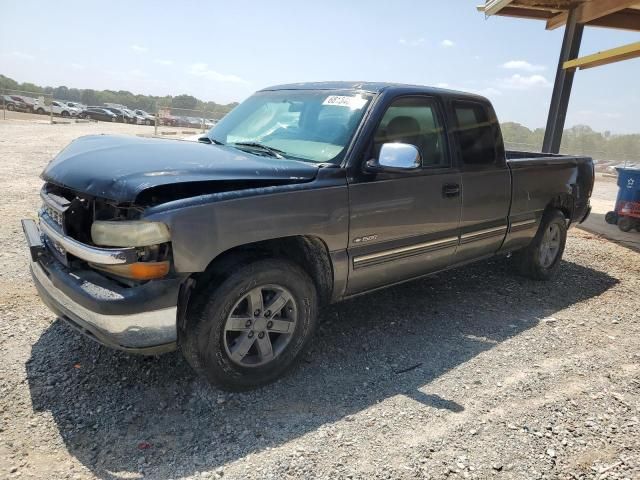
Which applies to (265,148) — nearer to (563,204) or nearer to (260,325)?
(260,325)

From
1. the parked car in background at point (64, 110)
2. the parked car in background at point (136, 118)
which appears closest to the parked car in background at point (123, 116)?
the parked car in background at point (136, 118)

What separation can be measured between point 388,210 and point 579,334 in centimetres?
222

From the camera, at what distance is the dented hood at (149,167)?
262 centimetres

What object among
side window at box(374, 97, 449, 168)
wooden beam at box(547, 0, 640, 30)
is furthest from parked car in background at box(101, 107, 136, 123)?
side window at box(374, 97, 449, 168)

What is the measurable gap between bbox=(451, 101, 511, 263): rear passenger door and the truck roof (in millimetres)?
120

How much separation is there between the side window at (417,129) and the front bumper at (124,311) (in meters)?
1.80

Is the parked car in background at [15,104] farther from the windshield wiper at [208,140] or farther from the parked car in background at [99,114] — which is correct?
the windshield wiper at [208,140]

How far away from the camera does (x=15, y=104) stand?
37531mm

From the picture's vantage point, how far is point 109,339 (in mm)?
2580

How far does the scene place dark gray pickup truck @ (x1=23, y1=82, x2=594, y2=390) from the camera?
2.59 meters

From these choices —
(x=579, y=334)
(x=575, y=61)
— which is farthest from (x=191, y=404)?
(x=575, y=61)

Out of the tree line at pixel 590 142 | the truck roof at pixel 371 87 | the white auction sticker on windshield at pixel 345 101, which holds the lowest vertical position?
the white auction sticker on windshield at pixel 345 101

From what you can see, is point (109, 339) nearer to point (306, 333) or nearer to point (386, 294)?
point (306, 333)

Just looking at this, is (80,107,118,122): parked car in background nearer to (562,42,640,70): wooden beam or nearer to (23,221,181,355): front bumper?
(562,42,640,70): wooden beam
